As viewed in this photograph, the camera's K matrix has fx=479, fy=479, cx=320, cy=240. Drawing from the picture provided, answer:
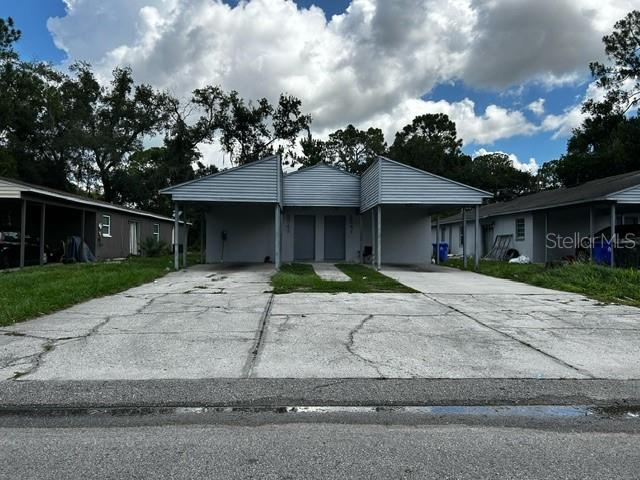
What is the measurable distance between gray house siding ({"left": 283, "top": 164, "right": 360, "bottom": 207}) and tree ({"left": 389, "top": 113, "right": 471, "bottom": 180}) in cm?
2792

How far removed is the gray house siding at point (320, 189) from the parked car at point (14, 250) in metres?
10.1

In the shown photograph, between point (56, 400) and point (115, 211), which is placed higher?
point (115, 211)

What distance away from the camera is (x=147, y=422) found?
3637 millimetres

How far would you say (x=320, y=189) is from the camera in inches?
798

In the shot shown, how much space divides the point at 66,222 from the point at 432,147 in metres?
36.3

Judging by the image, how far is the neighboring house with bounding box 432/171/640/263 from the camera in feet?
58.5

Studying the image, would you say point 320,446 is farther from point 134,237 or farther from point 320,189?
point 134,237

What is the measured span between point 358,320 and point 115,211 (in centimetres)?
1989

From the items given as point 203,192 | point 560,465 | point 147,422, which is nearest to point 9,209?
point 203,192

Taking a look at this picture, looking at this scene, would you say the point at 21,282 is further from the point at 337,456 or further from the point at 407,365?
the point at 337,456

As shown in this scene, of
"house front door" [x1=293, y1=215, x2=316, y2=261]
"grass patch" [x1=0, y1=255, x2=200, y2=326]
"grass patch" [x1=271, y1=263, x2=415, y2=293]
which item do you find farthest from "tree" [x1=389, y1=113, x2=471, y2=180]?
"grass patch" [x1=0, y1=255, x2=200, y2=326]

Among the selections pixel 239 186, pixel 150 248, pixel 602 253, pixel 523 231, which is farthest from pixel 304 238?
pixel 602 253

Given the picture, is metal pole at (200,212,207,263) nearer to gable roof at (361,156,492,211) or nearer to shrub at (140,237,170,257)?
shrub at (140,237,170,257)

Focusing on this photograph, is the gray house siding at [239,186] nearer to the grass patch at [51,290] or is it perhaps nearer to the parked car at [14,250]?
the grass patch at [51,290]
